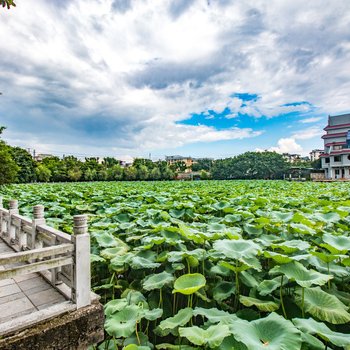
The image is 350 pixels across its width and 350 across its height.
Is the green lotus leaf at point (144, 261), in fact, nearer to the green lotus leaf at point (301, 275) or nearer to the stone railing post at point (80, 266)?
the stone railing post at point (80, 266)

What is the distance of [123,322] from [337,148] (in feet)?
148

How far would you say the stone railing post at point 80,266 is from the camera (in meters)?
2.16

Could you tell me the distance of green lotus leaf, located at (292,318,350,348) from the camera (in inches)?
57.7

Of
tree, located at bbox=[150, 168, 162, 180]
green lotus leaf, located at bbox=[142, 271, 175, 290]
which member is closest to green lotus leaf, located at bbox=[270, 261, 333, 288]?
green lotus leaf, located at bbox=[142, 271, 175, 290]

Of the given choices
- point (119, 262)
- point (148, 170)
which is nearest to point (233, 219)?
point (119, 262)

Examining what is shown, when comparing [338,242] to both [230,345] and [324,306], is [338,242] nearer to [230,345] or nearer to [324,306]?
[324,306]

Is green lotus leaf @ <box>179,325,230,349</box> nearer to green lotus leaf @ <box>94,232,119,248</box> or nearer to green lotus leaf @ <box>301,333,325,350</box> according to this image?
green lotus leaf @ <box>301,333,325,350</box>

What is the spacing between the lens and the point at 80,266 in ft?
7.16

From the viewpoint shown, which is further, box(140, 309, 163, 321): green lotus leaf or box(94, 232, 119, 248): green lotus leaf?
box(94, 232, 119, 248): green lotus leaf

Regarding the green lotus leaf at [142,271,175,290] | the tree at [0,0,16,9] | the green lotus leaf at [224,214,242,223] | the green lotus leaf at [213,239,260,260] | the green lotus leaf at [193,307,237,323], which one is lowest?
the green lotus leaf at [193,307,237,323]

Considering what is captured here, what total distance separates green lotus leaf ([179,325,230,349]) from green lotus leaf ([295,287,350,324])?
0.82m

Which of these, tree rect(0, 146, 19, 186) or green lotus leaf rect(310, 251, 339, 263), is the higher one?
tree rect(0, 146, 19, 186)

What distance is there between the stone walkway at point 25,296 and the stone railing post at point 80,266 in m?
0.24

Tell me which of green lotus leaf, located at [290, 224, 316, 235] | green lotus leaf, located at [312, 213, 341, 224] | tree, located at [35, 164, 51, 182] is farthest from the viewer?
tree, located at [35, 164, 51, 182]
